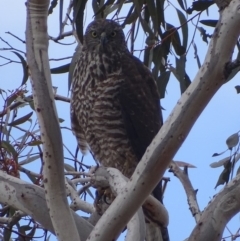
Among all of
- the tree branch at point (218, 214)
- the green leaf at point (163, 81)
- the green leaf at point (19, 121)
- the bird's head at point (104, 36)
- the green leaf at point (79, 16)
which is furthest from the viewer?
the bird's head at point (104, 36)

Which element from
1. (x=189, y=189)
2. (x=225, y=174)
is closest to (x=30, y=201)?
(x=189, y=189)

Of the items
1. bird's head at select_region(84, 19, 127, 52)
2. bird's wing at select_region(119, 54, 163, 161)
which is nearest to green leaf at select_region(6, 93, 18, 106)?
bird's wing at select_region(119, 54, 163, 161)

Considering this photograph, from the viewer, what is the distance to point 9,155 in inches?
109

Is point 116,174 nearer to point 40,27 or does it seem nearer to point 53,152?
point 53,152

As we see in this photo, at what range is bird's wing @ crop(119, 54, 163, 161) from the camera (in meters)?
3.50

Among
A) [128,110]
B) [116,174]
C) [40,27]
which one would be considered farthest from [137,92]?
[40,27]

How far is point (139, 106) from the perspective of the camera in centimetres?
354

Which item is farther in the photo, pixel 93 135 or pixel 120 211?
pixel 93 135

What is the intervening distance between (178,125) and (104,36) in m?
2.02

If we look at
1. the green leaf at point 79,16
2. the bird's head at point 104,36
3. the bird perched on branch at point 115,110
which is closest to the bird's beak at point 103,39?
the bird's head at point 104,36

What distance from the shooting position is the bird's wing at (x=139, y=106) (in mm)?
3504

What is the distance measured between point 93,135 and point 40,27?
1768mm

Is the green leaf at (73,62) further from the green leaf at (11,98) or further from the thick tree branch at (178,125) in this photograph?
the thick tree branch at (178,125)

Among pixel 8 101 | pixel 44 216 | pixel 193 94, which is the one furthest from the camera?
pixel 8 101
